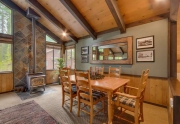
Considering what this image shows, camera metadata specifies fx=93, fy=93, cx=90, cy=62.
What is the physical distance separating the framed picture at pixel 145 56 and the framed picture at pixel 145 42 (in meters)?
0.16

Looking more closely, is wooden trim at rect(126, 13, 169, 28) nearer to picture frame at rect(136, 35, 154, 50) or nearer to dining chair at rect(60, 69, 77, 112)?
picture frame at rect(136, 35, 154, 50)

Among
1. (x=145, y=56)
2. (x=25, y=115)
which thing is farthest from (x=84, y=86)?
(x=145, y=56)

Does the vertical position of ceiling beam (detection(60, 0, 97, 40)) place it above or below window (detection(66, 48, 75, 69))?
above

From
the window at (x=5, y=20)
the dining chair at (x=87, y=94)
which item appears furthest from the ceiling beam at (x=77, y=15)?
the window at (x=5, y=20)

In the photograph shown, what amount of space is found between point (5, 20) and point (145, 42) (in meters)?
5.59

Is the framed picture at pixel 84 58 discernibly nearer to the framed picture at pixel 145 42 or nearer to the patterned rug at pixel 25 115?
the framed picture at pixel 145 42

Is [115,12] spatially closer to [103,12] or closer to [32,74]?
[103,12]

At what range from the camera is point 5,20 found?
4.00 meters

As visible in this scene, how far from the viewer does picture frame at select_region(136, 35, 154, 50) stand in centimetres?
281

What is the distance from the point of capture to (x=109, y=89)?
169 centimetres

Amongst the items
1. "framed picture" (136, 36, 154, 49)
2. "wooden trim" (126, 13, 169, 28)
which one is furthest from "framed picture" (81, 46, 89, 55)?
"framed picture" (136, 36, 154, 49)

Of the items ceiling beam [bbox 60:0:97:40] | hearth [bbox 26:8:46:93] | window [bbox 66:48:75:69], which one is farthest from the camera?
window [bbox 66:48:75:69]

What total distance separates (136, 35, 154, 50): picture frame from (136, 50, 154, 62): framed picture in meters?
0.16

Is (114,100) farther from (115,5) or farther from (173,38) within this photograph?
(115,5)
